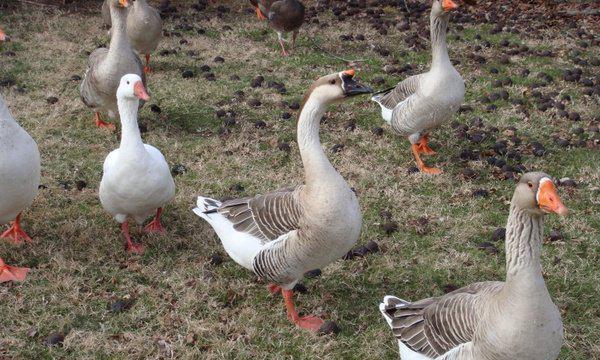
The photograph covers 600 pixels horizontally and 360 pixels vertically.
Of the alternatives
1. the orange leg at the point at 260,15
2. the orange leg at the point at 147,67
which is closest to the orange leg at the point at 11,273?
the orange leg at the point at 147,67

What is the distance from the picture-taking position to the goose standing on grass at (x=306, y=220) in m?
3.94

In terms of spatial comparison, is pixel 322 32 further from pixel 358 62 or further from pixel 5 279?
pixel 5 279

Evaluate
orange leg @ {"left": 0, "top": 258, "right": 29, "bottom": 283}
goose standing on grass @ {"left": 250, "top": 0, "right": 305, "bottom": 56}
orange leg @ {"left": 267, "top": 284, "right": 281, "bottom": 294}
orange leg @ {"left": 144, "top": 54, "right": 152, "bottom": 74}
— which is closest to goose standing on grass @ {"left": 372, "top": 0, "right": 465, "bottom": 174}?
orange leg @ {"left": 267, "top": 284, "right": 281, "bottom": 294}

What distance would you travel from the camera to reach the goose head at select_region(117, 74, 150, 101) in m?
4.87

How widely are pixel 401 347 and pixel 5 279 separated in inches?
111

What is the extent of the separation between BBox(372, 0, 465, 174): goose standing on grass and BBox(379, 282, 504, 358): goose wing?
2754 millimetres

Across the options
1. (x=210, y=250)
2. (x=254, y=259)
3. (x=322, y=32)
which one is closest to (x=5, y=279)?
(x=210, y=250)

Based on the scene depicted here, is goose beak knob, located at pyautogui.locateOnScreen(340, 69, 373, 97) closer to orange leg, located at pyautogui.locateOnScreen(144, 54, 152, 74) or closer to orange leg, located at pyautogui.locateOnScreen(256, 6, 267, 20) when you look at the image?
orange leg, located at pyautogui.locateOnScreen(144, 54, 152, 74)

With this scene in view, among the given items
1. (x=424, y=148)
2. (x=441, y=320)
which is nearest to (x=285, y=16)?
(x=424, y=148)

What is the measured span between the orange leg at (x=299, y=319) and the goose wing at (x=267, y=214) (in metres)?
0.44

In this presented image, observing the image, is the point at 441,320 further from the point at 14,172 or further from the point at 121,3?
the point at 121,3

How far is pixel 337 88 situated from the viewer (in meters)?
3.84

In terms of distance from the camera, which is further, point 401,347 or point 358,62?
point 358,62

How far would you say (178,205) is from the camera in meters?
5.64
